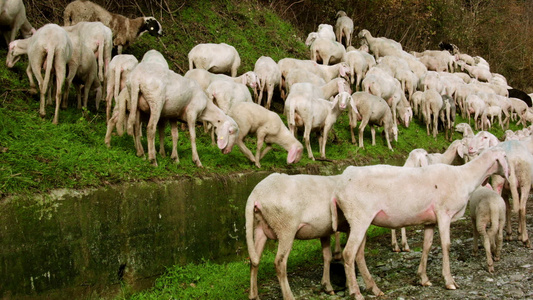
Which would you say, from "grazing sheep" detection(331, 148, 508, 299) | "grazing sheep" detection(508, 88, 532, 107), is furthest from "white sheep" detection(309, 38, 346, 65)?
"grazing sheep" detection(508, 88, 532, 107)

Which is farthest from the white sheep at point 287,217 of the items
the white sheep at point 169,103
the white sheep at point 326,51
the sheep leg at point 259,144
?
the white sheep at point 326,51

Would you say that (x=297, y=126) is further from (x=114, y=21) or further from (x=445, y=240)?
(x=445, y=240)

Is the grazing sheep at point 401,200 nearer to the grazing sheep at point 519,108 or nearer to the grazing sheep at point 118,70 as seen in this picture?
the grazing sheep at point 118,70

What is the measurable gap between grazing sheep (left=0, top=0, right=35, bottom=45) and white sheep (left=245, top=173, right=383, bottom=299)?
802cm

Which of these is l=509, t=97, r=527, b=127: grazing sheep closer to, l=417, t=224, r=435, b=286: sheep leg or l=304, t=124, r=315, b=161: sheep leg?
l=304, t=124, r=315, b=161: sheep leg

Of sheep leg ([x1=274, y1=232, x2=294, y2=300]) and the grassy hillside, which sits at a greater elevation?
→ the grassy hillside

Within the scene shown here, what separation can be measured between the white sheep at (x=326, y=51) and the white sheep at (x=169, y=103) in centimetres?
952

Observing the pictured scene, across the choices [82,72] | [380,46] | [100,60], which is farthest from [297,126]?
[380,46]

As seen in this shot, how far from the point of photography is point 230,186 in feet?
29.7

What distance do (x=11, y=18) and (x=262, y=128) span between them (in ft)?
19.9

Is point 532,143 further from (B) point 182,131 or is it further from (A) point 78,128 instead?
(A) point 78,128

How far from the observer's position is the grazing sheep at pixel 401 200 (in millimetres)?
6637

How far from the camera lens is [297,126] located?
12.6m

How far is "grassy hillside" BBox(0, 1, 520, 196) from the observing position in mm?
7129
